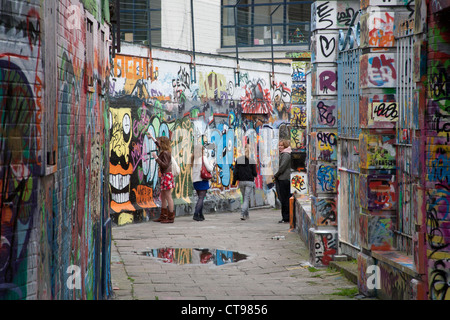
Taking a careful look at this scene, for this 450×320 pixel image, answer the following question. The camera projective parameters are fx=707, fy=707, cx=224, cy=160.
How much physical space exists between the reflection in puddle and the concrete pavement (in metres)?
0.06

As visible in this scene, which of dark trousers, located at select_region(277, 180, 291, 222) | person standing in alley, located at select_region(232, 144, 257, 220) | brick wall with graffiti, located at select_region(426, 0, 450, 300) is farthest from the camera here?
person standing in alley, located at select_region(232, 144, 257, 220)

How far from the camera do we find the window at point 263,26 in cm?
3050

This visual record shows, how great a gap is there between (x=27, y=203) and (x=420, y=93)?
12.7 ft

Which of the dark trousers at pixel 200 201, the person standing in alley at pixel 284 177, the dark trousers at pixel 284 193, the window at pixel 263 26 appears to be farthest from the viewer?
the window at pixel 263 26

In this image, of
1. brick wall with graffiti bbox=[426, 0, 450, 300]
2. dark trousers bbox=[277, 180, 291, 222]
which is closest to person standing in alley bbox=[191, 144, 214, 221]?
dark trousers bbox=[277, 180, 291, 222]

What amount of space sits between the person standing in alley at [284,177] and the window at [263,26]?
46.3ft

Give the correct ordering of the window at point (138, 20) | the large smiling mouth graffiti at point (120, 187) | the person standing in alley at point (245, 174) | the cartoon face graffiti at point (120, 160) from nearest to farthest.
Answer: the cartoon face graffiti at point (120, 160) → the large smiling mouth graffiti at point (120, 187) → the person standing in alley at point (245, 174) → the window at point (138, 20)

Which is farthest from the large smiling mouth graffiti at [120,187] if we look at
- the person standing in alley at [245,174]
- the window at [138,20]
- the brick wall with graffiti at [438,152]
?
the window at [138,20]

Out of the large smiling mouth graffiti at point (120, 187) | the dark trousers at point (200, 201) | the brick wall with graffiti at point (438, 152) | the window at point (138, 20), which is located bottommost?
the dark trousers at point (200, 201)

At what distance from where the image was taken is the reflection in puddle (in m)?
11.0

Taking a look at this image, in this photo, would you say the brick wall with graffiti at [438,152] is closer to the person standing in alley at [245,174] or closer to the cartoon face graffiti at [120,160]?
the cartoon face graffiti at [120,160]

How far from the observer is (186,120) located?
17891 millimetres

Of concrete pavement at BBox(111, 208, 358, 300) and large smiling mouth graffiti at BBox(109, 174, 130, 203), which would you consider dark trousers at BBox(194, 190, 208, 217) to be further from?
large smiling mouth graffiti at BBox(109, 174, 130, 203)
